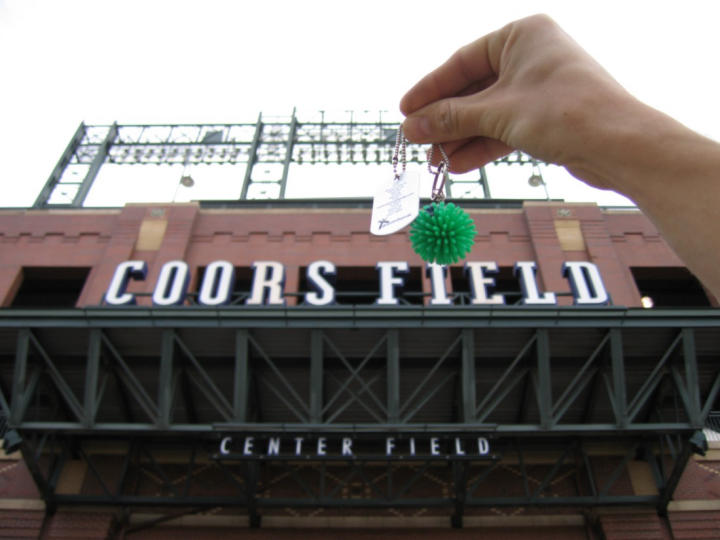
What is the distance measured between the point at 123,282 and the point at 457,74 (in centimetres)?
1373

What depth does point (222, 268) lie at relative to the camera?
15000mm

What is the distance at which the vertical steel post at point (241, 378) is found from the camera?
451 inches

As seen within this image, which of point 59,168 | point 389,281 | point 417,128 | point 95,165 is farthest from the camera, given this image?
point 95,165

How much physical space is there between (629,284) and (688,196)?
56.2 feet

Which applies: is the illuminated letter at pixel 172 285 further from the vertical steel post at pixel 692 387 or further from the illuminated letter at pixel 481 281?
the vertical steel post at pixel 692 387

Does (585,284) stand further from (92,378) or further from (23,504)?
(23,504)

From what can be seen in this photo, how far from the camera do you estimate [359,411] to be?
→ 1383 centimetres

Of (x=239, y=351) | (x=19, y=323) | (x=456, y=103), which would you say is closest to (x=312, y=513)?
(x=239, y=351)

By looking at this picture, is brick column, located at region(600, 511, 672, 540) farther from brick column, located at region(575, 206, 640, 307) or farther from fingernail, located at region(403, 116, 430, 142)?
fingernail, located at region(403, 116, 430, 142)

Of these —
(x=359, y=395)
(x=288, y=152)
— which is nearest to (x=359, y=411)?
(x=359, y=395)

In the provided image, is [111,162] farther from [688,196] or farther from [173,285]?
[688,196]

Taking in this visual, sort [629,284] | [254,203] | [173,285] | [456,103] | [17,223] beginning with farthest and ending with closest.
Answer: [254,203]
[17,223]
[629,284]
[173,285]
[456,103]

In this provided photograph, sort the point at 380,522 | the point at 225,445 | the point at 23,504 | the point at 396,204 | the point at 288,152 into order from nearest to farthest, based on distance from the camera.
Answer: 1. the point at 396,204
2. the point at 225,445
3. the point at 23,504
4. the point at 380,522
5. the point at 288,152

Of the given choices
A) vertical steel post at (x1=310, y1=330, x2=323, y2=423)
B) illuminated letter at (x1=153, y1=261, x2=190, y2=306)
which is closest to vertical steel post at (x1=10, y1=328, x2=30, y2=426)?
illuminated letter at (x1=153, y1=261, x2=190, y2=306)
